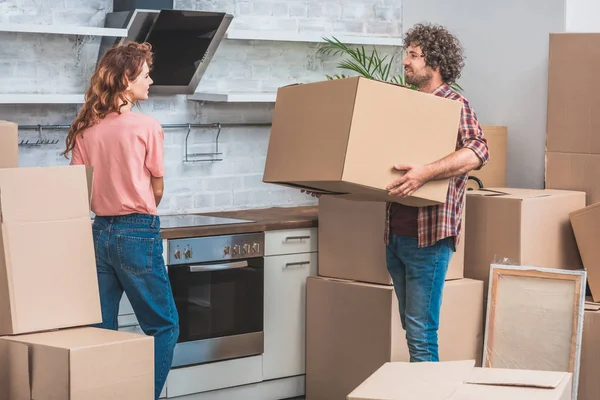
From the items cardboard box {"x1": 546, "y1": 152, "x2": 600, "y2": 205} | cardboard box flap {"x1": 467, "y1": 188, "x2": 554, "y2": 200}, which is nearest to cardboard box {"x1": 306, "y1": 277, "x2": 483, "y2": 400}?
cardboard box flap {"x1": 467, "y1": 188, "x2": 554, "y2": 200}

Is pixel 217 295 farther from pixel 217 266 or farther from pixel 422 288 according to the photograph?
pixel 422 288

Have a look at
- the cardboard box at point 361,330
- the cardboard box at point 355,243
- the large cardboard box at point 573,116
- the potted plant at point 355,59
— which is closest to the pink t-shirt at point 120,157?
the cardboard box at point 355,243

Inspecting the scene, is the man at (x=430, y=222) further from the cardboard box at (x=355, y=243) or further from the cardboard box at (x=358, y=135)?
the cardboard box at (x=355, y=243)

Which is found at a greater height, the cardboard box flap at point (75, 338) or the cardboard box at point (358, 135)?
the cardboard box at point (358, 135)

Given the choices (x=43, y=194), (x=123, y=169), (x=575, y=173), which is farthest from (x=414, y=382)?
(x=575, y=173)

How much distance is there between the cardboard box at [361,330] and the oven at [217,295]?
26 cm

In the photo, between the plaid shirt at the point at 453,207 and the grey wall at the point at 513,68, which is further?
the grey wall at the point at 513,68

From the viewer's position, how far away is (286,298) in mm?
4027

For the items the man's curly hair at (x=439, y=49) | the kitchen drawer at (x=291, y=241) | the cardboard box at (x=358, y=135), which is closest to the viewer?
the cardboard box at (x=358, y=135)

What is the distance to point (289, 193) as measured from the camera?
4609 mm

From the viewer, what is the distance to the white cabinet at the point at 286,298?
3967 millimetres

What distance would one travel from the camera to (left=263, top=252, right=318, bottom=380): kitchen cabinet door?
3980mm

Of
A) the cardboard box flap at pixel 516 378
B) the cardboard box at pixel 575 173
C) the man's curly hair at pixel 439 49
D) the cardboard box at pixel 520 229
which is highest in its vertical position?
the man's curly hair at pixel 439 49

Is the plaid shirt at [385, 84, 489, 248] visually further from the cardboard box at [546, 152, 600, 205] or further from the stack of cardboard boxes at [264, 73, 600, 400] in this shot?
the cardboard box at [546, 152, 600, 205]
